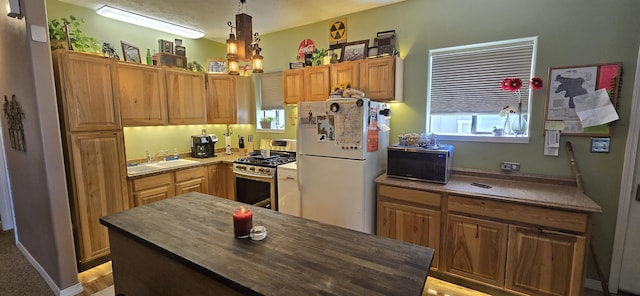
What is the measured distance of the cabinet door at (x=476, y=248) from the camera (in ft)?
7.12

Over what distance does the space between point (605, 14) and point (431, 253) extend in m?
2.53

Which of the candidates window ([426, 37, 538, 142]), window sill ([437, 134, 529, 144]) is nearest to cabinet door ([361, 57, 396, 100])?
window ([426, 37, 538, 142])

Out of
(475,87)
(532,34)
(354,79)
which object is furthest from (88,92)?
(532,34)

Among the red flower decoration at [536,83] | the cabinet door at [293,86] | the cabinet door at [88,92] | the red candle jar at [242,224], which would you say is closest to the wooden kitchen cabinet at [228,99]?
the cabinet door at [293,86]

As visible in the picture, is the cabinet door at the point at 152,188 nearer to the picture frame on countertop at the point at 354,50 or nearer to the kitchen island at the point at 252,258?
the kitchen island at the point at 252,258

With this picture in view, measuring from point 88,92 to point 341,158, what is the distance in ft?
8.21

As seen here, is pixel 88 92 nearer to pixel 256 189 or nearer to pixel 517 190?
pixel 256 189

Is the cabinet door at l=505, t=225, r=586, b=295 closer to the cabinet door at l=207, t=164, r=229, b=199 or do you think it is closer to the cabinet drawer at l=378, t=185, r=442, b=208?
the cabinet drawer at l=378, t=185, r=442, b=208

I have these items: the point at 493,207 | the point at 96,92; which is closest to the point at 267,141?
the point at 96,92

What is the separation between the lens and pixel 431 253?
1.22 meters

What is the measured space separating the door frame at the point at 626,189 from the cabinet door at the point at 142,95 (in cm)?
454

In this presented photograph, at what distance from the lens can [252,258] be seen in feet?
3.83

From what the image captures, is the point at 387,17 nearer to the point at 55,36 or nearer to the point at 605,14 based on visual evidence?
the point at 605,14

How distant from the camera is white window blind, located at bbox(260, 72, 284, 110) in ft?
13.1
